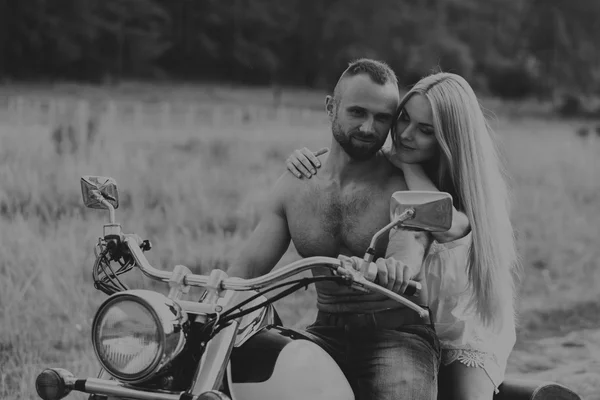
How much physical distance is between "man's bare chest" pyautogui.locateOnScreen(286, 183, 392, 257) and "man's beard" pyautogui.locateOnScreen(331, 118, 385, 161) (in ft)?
0.39

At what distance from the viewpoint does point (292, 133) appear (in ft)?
75.3

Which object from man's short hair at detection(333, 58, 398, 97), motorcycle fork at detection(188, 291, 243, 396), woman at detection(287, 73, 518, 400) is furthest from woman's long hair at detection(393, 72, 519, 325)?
motorcycle fork at detection(188, 291, 243, 396)

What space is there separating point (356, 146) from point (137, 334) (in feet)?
4.12

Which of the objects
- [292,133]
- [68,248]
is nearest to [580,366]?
[68,248]

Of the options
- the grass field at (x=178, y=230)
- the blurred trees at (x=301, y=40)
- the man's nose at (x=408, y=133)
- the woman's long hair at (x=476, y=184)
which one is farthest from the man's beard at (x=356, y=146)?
the blurred trees at (x=301, y=40)

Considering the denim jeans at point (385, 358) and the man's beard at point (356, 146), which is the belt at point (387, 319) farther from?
the man's beard at point (356, 146)

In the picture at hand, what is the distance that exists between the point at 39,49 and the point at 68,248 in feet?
66.6

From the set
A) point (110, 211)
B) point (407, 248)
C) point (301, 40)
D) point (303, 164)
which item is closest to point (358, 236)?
point (407, 248)

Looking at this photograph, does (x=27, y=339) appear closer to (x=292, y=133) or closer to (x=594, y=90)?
(x=292, y=133)

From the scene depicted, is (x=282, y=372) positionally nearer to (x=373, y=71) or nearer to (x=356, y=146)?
(x=356, y=146)

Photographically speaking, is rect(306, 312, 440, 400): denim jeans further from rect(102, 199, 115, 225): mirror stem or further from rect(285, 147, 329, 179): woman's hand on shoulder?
rect(102, 199, 115, 225): mirror stem

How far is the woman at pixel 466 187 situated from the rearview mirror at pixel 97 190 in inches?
30.2

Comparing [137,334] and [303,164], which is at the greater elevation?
[303,164]

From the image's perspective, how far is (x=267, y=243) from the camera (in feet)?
11.7
